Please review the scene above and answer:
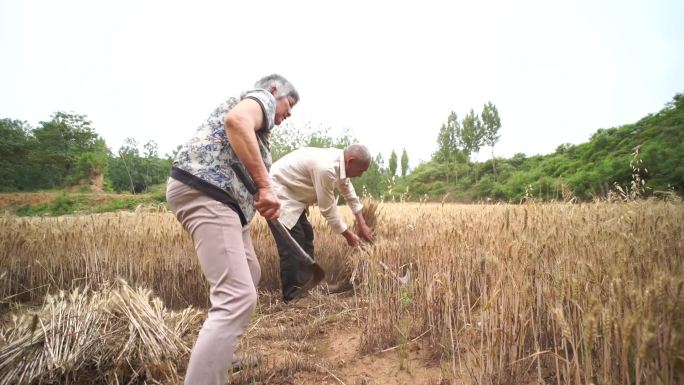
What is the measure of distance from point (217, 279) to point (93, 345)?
1.07 metres

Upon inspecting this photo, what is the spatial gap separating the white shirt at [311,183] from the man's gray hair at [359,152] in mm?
113

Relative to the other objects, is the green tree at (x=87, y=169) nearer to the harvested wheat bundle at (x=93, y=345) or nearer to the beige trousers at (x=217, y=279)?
the harvested wheat bundle at (x=93, y=345)

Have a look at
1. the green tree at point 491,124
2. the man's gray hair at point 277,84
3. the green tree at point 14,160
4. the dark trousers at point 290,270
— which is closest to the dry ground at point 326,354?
the dark trousers at point 290,270

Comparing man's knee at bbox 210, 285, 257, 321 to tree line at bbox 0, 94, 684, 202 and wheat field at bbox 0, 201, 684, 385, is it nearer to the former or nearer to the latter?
wheat field at bbox 0, 201, 684, 385

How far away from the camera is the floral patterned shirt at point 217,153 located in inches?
69.1

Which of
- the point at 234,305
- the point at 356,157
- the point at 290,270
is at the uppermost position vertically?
the point at 356,157

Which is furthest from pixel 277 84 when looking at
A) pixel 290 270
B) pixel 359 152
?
pixel 290 270

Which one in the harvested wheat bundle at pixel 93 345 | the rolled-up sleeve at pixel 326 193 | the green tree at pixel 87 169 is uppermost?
the green tree at pixel 87 169

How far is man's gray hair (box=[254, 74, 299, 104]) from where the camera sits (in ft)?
Answer: 6.93

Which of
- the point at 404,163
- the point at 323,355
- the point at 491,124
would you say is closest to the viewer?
the point at 323,355

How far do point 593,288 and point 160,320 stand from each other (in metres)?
2.43

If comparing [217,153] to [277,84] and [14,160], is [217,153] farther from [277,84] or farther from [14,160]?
[14,160]

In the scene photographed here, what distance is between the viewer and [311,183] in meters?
3.84

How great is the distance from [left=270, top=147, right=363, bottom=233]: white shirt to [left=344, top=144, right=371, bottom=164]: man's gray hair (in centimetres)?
11
